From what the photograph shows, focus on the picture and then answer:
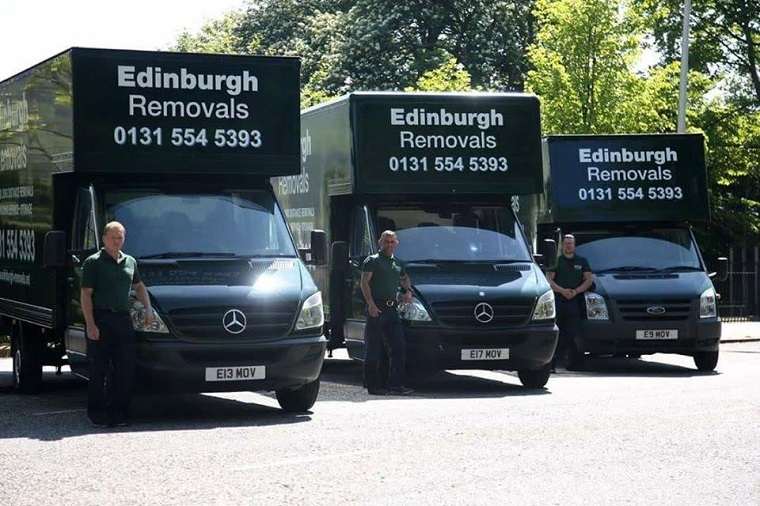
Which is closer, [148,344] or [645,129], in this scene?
[148,344]

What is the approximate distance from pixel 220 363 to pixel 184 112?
2710mm

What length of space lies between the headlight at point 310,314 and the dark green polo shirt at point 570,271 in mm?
6996

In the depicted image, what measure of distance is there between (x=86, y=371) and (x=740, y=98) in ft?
124

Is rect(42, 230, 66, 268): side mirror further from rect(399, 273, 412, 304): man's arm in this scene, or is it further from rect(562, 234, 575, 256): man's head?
rect(562, 234, 575, 256): man's head

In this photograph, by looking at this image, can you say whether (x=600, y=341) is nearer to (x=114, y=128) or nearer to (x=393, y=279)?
(x=393, y=279)

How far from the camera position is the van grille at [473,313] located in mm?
16234

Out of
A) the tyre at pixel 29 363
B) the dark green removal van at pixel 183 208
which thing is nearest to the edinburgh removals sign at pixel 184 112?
the dark green removal van at pixel 183 208

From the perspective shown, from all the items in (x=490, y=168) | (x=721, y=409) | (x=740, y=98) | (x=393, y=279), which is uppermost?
(x=740, y=98)

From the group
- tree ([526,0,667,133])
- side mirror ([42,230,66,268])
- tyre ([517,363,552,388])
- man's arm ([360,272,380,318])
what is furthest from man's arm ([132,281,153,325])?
tree ([526,0,667,133])

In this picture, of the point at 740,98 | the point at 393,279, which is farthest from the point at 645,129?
the point at 393,279

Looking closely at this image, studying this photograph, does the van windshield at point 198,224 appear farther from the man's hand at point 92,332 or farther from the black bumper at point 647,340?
the black bumper at point 647,340

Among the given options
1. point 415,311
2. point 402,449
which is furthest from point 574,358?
point 402,449

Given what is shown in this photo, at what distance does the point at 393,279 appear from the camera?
16016 mm

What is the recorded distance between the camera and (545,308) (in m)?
16.5
